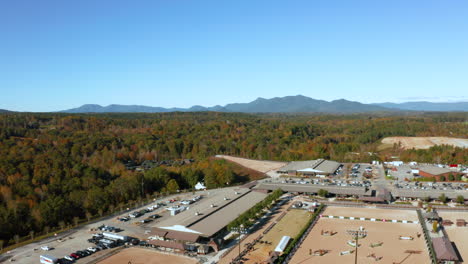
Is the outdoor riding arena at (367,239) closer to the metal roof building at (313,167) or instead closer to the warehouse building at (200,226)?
the warehouse building at (200,226)

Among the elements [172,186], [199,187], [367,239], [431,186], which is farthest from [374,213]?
[172,186]

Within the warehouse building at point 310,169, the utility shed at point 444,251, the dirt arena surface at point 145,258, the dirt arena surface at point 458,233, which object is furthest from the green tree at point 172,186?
the dirt arena surface at point 458,233

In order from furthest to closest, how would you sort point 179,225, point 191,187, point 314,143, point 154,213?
1. point 314,143
2. point 191,187
3. point 154,213
4. point 179,225

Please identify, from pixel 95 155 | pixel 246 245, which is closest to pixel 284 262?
pixel 246 245

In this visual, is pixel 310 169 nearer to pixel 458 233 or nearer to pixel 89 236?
pixel 458 233

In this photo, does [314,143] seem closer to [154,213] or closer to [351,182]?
[351,182]

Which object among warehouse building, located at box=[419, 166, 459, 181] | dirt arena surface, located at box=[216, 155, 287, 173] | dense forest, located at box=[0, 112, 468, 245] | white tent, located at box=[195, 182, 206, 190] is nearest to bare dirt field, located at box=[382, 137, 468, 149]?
dense forest, located at box=[0, 112, 468, 245]

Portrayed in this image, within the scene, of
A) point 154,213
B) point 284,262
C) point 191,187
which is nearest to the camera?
point 284,262
